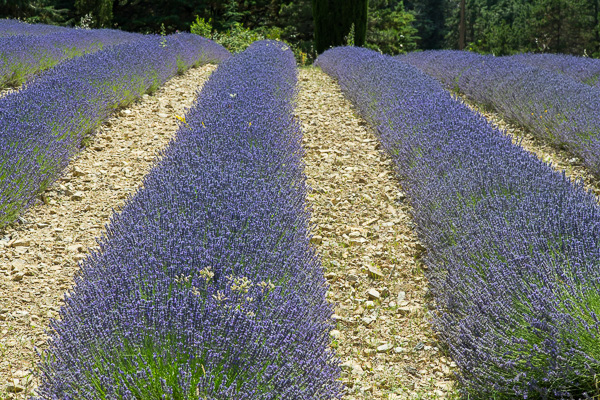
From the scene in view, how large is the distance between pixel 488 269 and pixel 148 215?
4.88 ft

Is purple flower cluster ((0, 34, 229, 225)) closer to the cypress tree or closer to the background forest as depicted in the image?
the cypress tree

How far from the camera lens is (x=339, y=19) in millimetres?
11008

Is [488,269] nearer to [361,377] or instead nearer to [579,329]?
[579,329]

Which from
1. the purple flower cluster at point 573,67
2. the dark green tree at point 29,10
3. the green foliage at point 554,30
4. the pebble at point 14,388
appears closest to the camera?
the pebble at point 14,388

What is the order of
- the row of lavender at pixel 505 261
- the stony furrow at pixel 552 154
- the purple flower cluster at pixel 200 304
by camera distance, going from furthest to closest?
1. the stony furrow at pixel 552 154
2. the row of lavender at pixel 505 261
3. the purple flower cluster at pixel 200 304

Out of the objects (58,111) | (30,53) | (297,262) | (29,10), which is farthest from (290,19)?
(297,262)

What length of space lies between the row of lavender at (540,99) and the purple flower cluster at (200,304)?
2858mm

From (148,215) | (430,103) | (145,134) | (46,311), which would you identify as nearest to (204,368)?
(148,215)

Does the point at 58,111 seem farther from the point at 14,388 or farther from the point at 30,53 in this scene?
the point at 30,53

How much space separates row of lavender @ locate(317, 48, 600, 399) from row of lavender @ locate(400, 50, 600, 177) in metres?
1.34

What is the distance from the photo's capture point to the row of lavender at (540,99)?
13.9 feet

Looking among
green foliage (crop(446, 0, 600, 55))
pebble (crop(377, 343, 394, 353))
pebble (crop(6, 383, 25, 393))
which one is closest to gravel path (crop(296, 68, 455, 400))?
pebble (crop(377, 343, 394, 353))

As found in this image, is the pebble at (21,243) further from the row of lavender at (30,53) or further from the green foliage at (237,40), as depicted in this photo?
the green foliage at (237,40)

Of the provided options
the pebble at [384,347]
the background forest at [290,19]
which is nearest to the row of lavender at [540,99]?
the pebble at [384,347]
